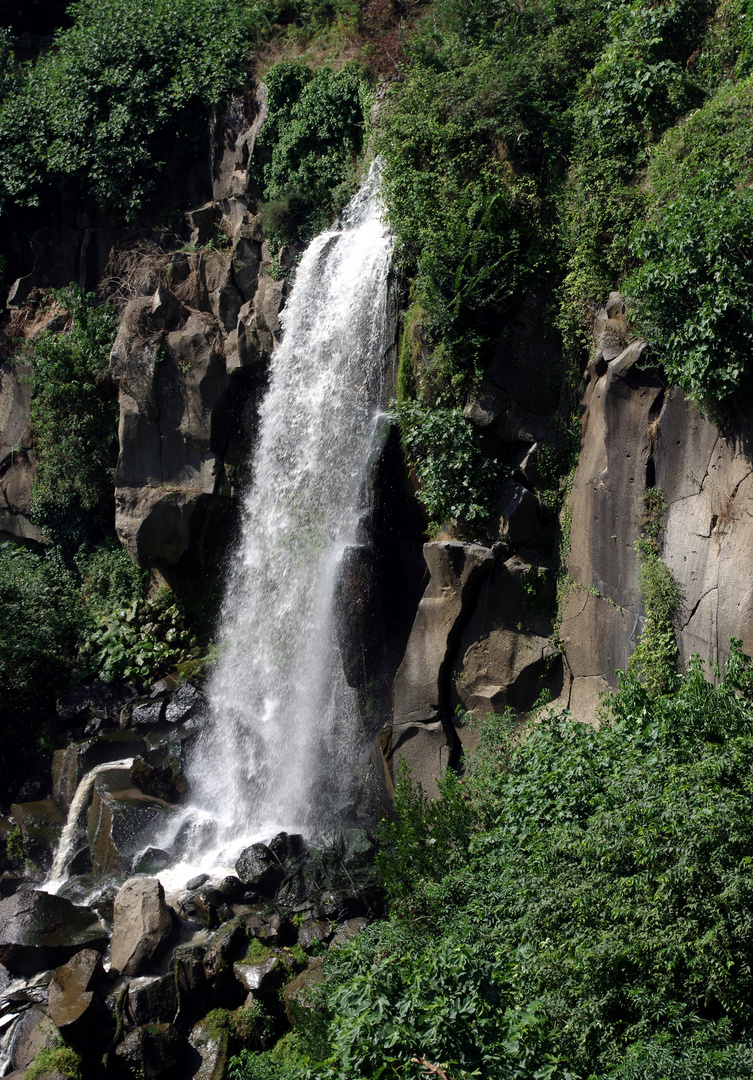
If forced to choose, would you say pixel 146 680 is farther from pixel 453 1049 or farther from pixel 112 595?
pixel 453 1049

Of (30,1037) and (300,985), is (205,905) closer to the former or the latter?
(300,985)

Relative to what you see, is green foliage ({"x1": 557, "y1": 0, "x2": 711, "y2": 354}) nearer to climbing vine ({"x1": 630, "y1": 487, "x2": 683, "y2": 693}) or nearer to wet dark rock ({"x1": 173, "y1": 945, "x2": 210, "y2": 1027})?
climbing vine ({"x1": 630, "y1": 487, "x2": 683, "y2": 693})

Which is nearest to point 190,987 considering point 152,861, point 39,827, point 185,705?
point 152,861

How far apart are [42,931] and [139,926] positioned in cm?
138

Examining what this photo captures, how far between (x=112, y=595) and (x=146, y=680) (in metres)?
2.26

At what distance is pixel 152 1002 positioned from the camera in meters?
8.14

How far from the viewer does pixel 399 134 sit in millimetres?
12109

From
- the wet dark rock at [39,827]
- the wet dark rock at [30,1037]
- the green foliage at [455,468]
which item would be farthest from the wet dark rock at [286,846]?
the green foliage at [455,468]

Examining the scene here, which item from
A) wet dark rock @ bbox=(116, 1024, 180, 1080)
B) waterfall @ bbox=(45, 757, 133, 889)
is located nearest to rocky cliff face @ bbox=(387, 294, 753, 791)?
wet dark rock @ bbox=(116, 1024, 180, 1080)

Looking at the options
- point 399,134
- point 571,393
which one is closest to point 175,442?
point 399,134

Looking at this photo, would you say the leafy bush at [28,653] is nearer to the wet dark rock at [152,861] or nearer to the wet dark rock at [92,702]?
the wet dark rock at [92,702]

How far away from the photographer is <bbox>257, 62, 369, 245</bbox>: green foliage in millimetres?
14672

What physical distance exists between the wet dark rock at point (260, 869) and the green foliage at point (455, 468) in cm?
470

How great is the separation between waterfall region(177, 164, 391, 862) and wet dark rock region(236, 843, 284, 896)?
83 centimetres
